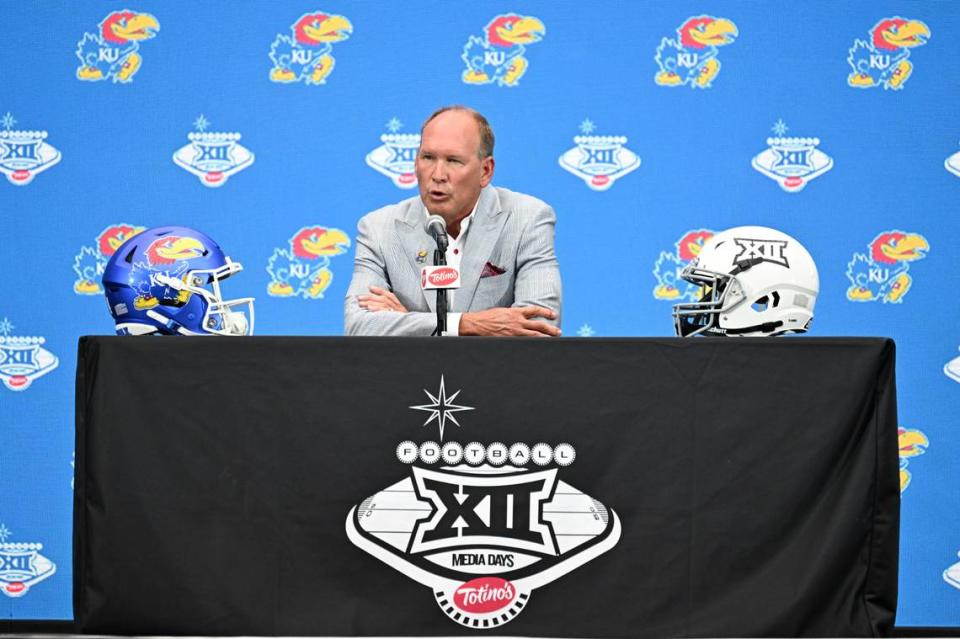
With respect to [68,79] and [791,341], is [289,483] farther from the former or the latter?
[68,79]

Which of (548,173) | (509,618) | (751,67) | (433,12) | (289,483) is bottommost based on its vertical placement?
(509,618)

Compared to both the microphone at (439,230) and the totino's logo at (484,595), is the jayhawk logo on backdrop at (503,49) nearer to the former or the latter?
the microphone at (439,230)

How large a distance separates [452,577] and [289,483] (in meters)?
0.41

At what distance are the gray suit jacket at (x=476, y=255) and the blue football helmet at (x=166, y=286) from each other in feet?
1.29

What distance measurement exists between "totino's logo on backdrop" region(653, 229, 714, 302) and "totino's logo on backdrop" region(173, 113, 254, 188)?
167 centimetres

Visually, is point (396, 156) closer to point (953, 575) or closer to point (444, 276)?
point (444, 276)

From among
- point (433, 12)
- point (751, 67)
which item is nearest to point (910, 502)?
point (751, 67)

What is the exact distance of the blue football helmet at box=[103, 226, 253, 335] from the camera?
2.77 m

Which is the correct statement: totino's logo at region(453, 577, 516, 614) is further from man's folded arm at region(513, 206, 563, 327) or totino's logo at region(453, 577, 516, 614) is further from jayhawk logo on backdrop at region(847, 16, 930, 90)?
jayhawk logo on backdrop at region(847, 16, 930, 90)

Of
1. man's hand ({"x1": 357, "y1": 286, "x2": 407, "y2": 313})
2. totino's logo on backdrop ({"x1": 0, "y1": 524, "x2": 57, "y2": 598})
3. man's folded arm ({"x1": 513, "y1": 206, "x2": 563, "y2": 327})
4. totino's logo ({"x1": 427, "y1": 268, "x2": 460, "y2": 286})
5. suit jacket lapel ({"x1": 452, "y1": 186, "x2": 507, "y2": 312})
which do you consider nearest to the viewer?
totino's logo ({"x1": 427, "y1": 268, "x2": 460, "y2": 286})

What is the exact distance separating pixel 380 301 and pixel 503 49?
175 centimetres

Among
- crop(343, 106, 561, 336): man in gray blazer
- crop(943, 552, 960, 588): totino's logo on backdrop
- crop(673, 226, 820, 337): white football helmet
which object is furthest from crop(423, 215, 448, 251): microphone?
crop(943, 552, 960, 588): totino's logo on backdrop

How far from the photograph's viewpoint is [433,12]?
428 cm

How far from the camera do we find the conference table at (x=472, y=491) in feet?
7.63
